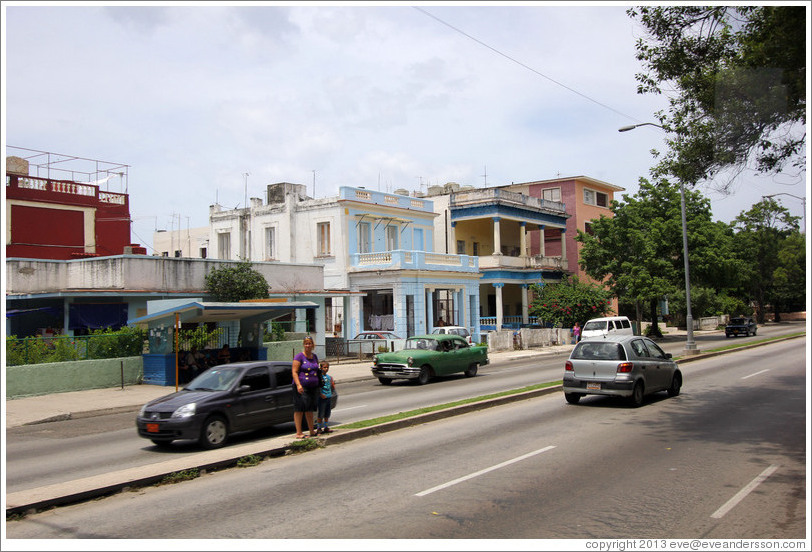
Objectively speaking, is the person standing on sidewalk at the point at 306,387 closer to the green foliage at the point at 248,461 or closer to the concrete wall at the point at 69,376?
the green foliage at the point at 248,461

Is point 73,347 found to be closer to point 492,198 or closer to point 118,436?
point 118,436

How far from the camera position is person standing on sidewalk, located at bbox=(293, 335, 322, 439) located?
11.6 meters

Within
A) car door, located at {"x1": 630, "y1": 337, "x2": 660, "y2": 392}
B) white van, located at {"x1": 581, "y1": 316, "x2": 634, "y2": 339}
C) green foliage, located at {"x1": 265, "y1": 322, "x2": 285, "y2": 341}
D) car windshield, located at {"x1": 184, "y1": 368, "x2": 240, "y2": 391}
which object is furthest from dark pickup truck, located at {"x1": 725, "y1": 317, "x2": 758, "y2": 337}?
car windshield, located at {"x1": 184, "y1": 368, "x2": 240, "y2": 391}

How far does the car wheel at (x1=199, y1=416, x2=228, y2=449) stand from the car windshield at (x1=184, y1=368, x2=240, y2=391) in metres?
0.68

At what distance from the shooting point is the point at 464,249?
49375 millimetres

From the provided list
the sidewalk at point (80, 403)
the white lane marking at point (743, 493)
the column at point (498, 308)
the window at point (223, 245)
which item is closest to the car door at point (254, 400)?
the sidewalk at point (80, 403)

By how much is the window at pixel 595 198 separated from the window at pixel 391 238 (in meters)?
22.1

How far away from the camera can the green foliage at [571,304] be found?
1737 inches

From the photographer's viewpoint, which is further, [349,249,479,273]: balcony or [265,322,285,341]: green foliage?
[349,249,479,273]: balcony

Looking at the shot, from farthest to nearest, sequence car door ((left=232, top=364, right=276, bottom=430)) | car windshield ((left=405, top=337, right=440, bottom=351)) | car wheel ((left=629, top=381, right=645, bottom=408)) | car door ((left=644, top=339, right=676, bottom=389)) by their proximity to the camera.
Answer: car windshield ((left=405, top=337, right=440, bottom=351)) → car door ((left=644, top=339, right=676, bottom=389)) → car wheel ((left=629, top=381, right=645, bottom=408)) → car door ((left=232, top=364, right=276, bottom=430))

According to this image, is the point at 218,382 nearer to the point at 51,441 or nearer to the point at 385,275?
the point at 51,441

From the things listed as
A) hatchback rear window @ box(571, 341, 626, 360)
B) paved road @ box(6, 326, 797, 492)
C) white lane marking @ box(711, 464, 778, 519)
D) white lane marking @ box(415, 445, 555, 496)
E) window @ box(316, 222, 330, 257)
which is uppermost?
window @ box(316, 222, 330, 257)

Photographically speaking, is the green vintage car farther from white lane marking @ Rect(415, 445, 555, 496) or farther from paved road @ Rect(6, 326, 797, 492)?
white lane marking @ Rect(415, 445, 555, 496)

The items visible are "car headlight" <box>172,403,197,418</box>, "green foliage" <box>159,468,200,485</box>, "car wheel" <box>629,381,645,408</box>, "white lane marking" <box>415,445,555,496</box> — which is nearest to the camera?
"white lane marking" <box>415,445,555,496</box>
